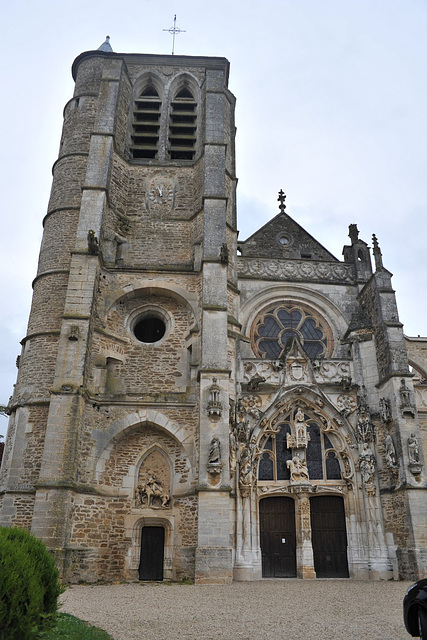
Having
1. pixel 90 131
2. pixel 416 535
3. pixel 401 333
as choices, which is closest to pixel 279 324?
A: pixel 401 333

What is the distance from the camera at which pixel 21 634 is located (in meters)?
3.73

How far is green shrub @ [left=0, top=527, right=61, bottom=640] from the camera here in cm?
359

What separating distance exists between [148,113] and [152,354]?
859 cm

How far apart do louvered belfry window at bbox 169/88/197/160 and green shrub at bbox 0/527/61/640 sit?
46.8 feet

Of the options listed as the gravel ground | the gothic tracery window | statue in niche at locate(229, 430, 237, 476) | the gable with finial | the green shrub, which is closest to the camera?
the green shrub

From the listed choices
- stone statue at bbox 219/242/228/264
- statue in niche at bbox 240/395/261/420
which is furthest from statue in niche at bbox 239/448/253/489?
stone statue at bbox 219/242/228/264

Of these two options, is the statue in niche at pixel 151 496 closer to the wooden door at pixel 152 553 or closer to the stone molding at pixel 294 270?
the wooden door at pixel 152 553

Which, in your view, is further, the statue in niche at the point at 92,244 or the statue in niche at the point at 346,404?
the statue in niche at the point at 346,404

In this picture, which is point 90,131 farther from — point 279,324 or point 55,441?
point 55,441

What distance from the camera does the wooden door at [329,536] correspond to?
12.2 meters

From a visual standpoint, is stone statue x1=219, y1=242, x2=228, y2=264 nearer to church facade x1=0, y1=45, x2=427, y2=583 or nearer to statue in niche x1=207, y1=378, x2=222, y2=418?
church facade x1=0, y1=45, x2=427, y2=583

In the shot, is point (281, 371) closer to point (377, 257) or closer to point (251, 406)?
point (251, 406)

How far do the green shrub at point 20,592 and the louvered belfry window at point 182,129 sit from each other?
14.3 metres

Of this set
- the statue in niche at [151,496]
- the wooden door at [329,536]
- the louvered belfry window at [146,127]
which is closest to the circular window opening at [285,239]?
the louvered belfry window at [146,127]
